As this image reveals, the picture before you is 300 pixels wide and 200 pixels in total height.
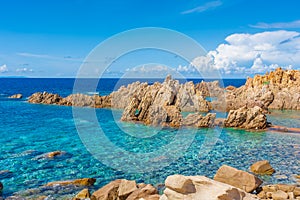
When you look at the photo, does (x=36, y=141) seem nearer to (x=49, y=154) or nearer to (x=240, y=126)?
(x=49, y=154)

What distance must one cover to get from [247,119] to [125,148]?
2170cm

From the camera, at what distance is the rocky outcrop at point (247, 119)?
42.1m

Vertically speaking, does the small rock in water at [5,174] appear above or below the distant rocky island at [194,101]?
below

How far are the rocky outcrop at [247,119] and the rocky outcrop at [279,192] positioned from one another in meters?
25.5

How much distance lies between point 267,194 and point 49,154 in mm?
19509

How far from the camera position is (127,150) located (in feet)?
97.0

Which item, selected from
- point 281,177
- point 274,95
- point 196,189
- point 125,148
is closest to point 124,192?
point 196,189

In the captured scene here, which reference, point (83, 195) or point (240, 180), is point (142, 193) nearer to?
point (83, 195)


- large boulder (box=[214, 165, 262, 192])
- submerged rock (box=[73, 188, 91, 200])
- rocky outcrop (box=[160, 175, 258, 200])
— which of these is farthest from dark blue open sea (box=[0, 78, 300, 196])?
rocky outcrop (box=[160, 175, 258, 200])

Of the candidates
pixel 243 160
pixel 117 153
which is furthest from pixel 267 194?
pixel 117 153

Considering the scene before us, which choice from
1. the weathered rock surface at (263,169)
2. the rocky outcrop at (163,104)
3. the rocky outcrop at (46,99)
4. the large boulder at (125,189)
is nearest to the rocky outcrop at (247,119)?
the rocky outcrop at (163,104)

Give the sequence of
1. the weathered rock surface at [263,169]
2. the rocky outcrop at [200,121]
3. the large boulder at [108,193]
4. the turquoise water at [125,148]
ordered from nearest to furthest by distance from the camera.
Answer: the large boulder at [108,193]
the turquoise water at [125,148]
the weathered rock surface at [263,169]
the rocky outcrop at [200,121]

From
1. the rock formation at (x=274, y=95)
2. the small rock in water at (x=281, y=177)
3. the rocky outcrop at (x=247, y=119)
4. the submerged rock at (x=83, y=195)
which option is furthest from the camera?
the rock formation at (x=274, y=95)

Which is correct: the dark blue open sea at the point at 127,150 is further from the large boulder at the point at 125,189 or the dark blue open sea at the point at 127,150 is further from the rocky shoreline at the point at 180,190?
the large boulder at the point at 125,189
